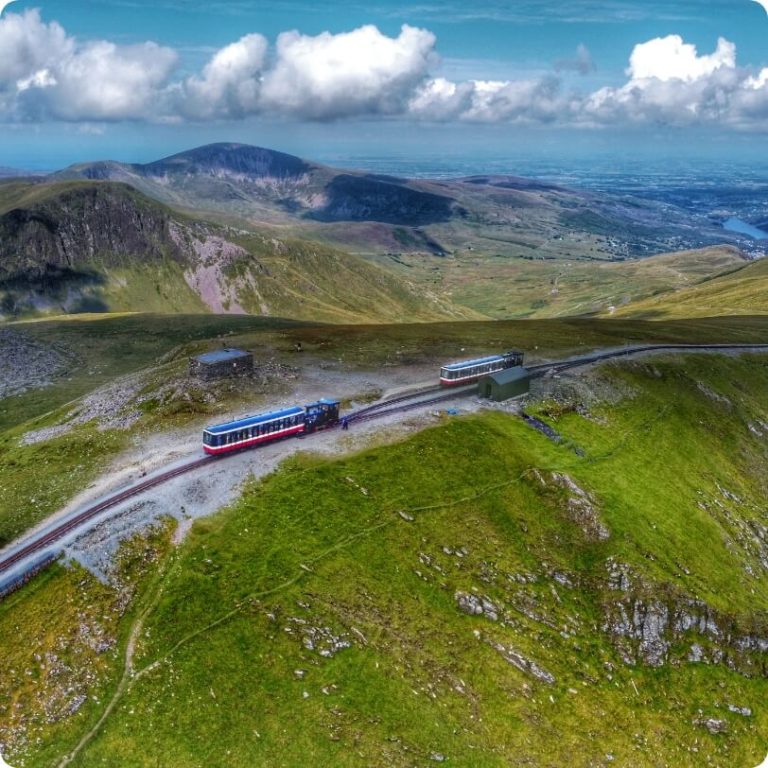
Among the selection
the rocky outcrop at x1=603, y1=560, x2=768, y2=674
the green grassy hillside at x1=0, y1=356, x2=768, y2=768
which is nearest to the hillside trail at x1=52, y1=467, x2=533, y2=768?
the green grassy hillside at x1=0, y1=356, x2=768, y2=768

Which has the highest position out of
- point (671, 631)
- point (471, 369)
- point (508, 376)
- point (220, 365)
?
point (220, 365)

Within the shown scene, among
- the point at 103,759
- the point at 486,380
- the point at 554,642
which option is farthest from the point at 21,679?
the point at 486,380

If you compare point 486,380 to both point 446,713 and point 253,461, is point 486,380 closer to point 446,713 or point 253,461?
point 253,461

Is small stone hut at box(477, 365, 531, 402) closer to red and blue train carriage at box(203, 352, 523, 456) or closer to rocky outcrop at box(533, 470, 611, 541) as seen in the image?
rocky outcrop at box(533, 470, 611, 541)

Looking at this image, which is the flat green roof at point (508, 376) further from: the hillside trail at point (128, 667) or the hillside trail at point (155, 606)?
the hillside trail at point (128, 667)

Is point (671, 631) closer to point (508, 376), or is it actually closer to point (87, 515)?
point (508, 376)

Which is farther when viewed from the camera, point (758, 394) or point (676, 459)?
point (758, 394)

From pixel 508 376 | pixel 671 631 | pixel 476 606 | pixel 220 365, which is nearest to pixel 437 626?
pixel 476 606
